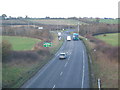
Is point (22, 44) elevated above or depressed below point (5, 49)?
below

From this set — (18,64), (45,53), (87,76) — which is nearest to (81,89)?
(87,76)

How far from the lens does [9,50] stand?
34.3 m

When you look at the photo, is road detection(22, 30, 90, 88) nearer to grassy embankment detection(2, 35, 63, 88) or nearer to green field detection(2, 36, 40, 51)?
grassy embankment detection(2, 35, 63, 88)

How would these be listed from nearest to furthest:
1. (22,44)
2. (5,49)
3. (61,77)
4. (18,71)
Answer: (61,77) < (18,71) < (5,49) < (22,44)

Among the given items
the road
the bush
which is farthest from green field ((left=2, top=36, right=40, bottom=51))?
the road

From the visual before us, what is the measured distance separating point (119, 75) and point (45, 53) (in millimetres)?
18609

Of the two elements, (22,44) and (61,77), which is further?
(22,44)

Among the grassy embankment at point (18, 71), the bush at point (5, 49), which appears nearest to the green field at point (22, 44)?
the bush at point (5, 49)

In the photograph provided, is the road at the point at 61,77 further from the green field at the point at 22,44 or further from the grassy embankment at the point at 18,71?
the green field at the point at 22,44

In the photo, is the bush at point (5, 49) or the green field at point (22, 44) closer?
the bush at point (5, 49)

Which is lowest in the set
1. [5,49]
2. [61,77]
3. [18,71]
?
[61,77]

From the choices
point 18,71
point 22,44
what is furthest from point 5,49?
point 22,44

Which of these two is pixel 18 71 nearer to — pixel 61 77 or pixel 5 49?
pixel 61 77

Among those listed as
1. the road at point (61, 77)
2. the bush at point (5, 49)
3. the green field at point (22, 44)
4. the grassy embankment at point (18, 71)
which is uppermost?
the bush at point (5, 49)
